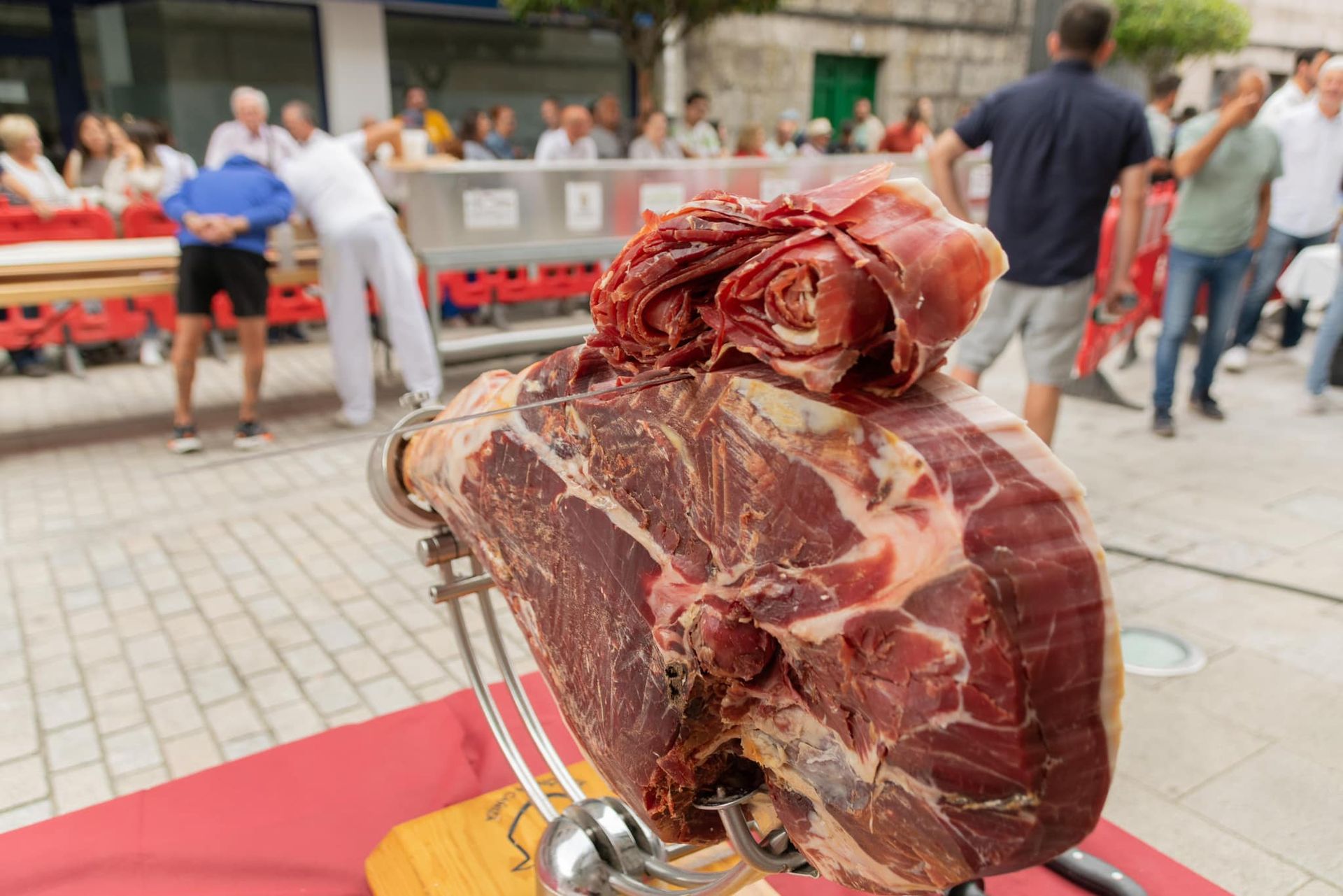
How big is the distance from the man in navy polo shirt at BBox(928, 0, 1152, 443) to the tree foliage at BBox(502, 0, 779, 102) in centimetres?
575

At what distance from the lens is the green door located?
14.8 meters

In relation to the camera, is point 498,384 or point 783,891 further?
point 783,891

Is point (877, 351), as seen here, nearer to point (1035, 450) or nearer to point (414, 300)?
point (1035, 450)

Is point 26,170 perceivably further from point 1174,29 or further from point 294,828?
point 1174,29

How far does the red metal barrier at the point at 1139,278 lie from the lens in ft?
19.1

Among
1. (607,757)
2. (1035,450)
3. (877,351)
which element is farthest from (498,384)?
(1035,450)

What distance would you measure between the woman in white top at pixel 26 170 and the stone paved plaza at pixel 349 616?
1.85 meters

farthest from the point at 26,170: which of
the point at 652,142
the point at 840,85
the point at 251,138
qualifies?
the point at 840,85

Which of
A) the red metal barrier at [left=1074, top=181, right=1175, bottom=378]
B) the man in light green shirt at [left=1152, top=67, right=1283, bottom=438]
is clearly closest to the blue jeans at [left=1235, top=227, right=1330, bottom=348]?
the red metal barrier at [left=1074, top=181, right=1175, bottom=378]

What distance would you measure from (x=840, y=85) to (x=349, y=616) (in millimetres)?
13821

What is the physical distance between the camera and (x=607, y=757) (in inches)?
52.8

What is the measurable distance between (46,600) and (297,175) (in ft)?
9.42

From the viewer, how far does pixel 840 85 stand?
595 inches

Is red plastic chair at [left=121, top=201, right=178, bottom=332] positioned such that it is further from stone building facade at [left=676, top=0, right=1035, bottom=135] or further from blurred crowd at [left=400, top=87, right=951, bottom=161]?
stone building facade at [left=676, top=0, right=1035, bottom=135]
